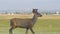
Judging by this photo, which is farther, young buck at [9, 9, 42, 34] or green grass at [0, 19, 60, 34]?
green grass at [0, 19, 60, 34]

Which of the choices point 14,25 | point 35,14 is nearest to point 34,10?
point 35,14

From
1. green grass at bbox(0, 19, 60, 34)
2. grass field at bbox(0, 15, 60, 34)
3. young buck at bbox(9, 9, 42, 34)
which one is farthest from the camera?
grass field at bbox(0, 15, 60, 34)

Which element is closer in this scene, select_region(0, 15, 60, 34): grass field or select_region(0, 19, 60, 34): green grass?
select_region(0, 19, 60, 34): green grass

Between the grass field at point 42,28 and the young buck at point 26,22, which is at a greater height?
the young buck at point 26,22

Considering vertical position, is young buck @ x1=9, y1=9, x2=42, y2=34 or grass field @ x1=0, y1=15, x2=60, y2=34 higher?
young buck @ x1=9, y1=9, x2=42, y2=34

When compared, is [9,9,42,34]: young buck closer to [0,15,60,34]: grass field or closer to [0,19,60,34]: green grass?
[0,15,60,34]: grass field

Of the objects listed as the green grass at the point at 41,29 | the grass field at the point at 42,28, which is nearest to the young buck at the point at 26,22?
the grass field at the point at 42,28

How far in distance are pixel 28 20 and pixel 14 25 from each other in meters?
1.16

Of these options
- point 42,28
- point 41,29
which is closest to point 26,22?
point 41,29

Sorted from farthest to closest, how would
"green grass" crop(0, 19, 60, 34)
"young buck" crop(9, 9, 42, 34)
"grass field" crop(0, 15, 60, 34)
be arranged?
1. "grass field" crop(0, 15, 60, 34)
2. "green grass" crop(0, 19, 60, 34)
3. "young buck" crop(9, 9, 42, 34)

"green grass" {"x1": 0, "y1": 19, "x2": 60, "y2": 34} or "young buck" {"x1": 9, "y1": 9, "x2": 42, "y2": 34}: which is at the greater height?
"young buck" {"x1": 9, "y1": 9, "x2": 42, "y2": 34}

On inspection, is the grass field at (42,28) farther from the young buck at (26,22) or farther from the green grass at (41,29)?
the young buck at (26,22)

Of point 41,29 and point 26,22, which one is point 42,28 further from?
point 26,22

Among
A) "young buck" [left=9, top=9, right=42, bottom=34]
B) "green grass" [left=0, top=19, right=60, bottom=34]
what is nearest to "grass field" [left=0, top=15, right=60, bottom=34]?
"green grass" [left=0, top=19, right=60, bottom=34]
